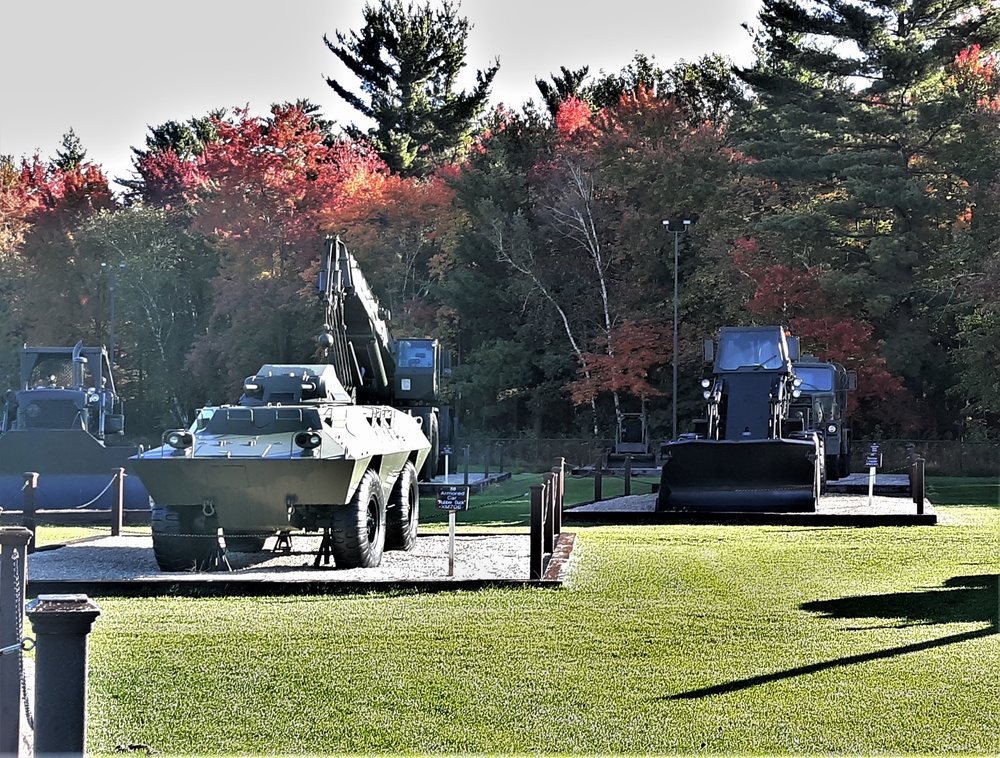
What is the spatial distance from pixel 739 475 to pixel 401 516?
7857mm

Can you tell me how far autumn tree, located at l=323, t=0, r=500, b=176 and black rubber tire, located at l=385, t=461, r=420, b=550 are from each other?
3992 cm

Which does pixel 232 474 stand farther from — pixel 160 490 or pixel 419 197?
→ pixel 419 197

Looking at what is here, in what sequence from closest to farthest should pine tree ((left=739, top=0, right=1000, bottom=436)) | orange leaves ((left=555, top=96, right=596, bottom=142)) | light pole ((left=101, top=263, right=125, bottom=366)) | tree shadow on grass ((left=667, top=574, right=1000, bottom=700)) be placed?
1. tree shadow on grass ((left=667, top=574, right=1000, bottom=700))
2. pine tree ((left=739, top=0, right=1000, bottom=436))
3. orange leaves ((left=555, top=96, right=596, bottom=142))
4. light pole ((left=101, top=263, right=125, bottom=366))

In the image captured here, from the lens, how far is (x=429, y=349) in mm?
29844

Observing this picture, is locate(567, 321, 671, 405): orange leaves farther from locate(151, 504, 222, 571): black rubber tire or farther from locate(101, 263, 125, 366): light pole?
locate(151, 504, 222, 571): black rubber tire

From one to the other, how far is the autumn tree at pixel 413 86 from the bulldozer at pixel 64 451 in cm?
3036

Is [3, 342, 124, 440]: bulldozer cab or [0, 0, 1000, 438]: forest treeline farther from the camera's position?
[0, 0, 1000, 438]: forest treeline

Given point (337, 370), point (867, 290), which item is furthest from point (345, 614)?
point (867, 290)

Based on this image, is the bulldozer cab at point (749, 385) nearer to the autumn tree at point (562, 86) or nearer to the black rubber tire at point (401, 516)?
the black rubber tire at point (401, 516)

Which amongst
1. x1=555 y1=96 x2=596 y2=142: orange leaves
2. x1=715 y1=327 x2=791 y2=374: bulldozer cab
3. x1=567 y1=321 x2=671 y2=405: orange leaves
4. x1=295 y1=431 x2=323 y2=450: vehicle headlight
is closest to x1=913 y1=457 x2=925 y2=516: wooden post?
x1=715 y1=327 x2=791 y2=374: bulldozer cab

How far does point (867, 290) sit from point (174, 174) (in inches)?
1314

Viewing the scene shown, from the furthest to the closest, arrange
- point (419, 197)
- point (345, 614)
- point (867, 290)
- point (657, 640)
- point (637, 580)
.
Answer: point (419, 197)
point (867, 290)
point (637, 580)
point (345, 614)
point (657, 640)

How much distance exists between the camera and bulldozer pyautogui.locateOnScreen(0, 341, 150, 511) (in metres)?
24.6

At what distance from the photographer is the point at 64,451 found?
25453mm
